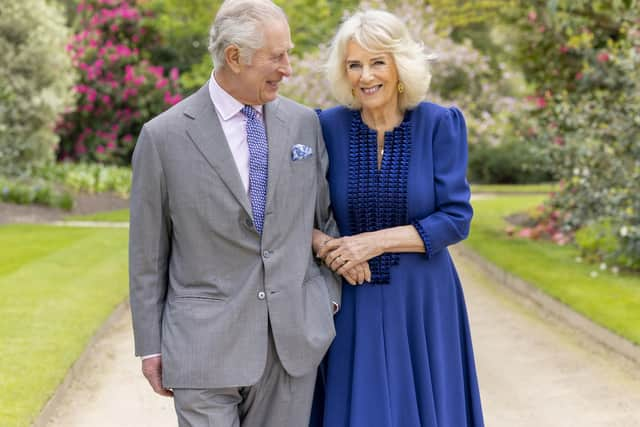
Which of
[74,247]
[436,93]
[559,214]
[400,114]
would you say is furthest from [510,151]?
[400,114]

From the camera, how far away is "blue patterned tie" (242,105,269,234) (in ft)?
9.48

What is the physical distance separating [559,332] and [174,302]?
4.56 metres

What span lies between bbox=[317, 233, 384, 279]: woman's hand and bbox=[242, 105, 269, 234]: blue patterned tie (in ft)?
1.03

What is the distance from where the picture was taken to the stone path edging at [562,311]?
239 inches

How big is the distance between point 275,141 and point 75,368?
338 cm

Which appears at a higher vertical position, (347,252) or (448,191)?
(448,191)

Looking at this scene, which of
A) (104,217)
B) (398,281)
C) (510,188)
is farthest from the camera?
(510,188)

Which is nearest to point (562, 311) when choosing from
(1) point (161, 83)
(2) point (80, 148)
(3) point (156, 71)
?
(1) point (161, 83)

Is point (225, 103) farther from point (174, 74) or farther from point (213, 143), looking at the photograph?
point (174, 74)

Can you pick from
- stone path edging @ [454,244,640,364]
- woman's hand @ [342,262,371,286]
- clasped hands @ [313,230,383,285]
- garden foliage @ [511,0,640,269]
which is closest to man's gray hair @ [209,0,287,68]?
clasped hands @ [313,230,383,285]

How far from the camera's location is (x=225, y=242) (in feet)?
9.31

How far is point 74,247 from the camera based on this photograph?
409 inches

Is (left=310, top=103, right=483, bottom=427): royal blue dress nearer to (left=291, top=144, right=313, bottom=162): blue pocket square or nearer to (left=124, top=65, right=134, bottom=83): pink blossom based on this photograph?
(left=291, top=144, right=313, bottom=162): blue pocket square

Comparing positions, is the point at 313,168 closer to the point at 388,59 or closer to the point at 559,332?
the point at 388,59
